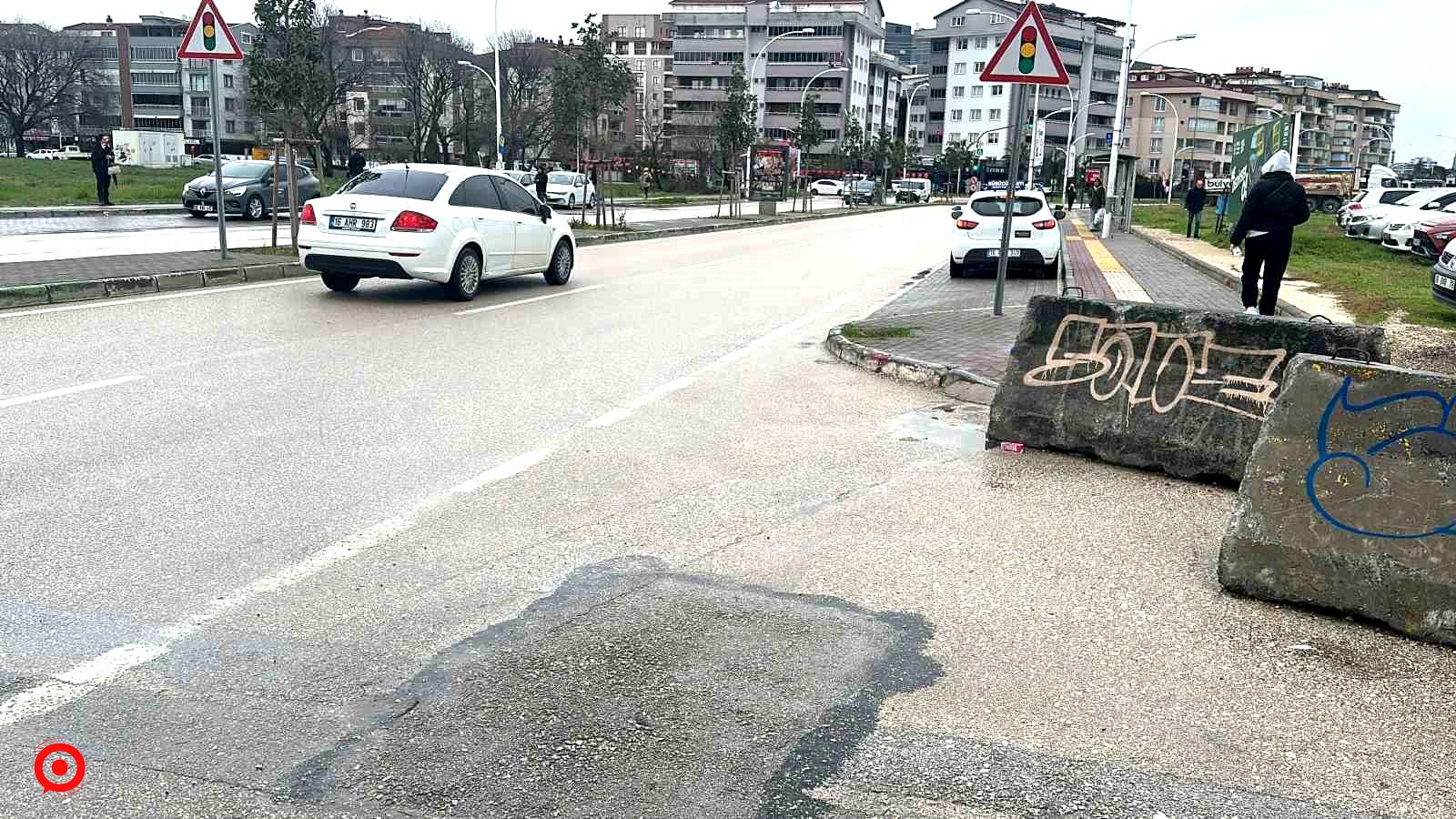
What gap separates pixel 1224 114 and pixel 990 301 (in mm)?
148167

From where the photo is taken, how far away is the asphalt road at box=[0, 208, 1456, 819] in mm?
3285

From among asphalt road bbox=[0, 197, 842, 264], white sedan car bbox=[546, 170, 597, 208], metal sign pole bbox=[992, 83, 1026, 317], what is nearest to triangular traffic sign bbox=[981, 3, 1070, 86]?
metal sign pole bbox=[992, 83, 1026, 317]

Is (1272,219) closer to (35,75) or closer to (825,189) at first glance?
(825,189)

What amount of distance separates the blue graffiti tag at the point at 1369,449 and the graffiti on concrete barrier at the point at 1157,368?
187 centimetres

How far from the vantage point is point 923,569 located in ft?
16.8

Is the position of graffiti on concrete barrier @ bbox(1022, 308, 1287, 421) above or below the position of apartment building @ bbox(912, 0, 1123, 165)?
below

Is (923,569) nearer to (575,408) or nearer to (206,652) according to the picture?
(206,652)

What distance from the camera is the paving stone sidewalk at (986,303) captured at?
10.8 m

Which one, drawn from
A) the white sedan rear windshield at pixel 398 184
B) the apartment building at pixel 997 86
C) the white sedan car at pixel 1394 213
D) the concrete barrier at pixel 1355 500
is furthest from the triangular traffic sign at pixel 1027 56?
the apartment building at pixel 997 86

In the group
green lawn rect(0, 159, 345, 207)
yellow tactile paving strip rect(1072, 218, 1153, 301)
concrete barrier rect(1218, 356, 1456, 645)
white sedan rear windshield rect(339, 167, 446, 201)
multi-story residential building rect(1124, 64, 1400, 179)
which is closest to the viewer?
concrete barrier rect(1218, 356, 1456, 645)

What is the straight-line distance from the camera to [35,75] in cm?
9469

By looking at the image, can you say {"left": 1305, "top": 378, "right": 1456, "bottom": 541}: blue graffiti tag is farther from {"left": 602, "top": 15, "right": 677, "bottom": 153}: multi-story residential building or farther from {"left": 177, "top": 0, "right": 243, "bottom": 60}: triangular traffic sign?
{"left": 602, "top": 15, "right": 677, "bottom": 153}: multi-story residential building

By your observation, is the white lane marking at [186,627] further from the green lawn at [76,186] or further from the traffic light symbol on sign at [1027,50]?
the green lawn at [76,186]

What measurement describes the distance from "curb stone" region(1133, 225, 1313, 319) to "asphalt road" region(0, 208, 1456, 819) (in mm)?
8388
